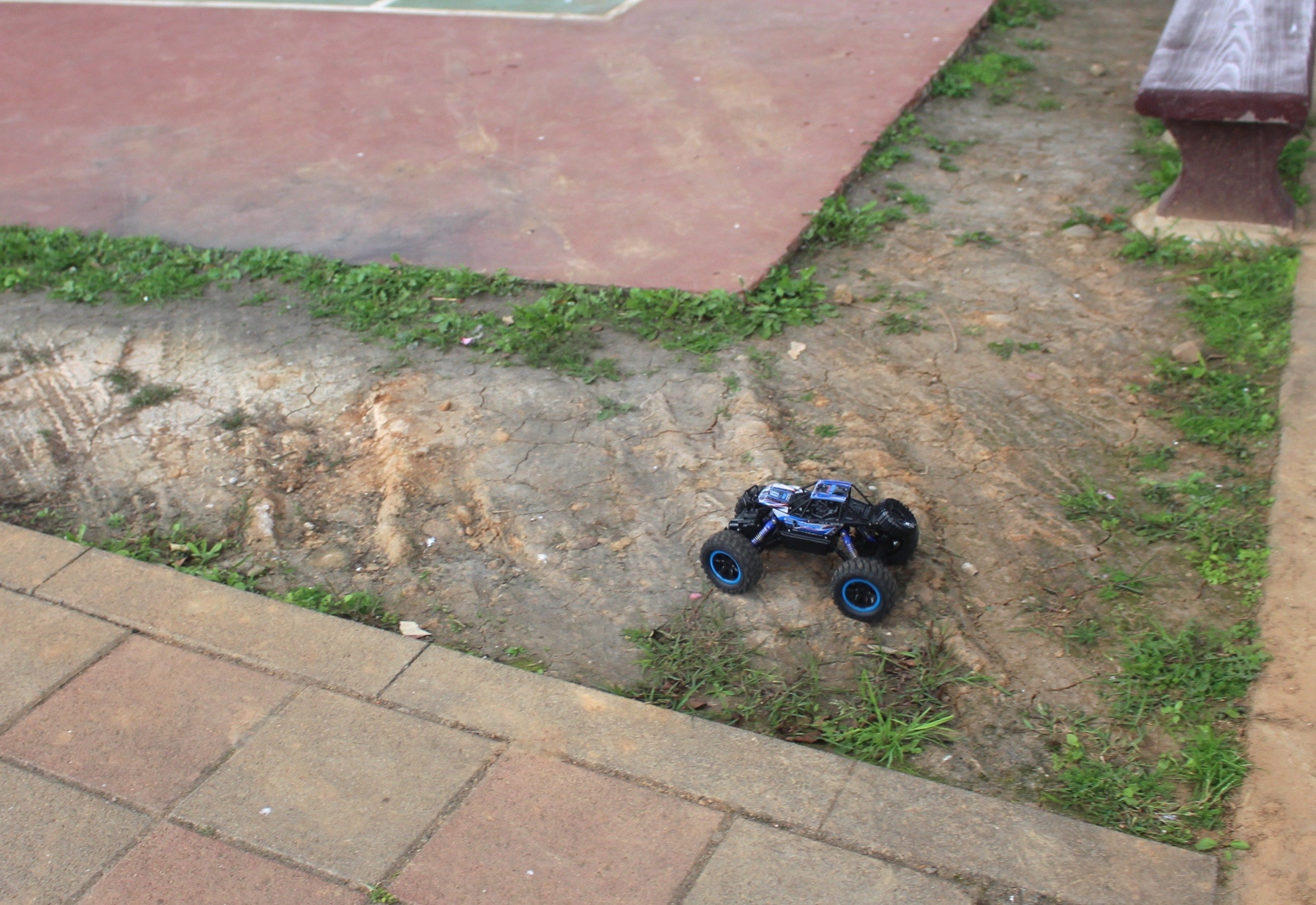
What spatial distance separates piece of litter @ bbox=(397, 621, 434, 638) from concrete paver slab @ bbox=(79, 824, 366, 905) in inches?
32.3

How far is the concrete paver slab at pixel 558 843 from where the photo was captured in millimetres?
2436

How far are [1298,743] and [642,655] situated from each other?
1.70 meters

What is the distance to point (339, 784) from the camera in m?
2.71

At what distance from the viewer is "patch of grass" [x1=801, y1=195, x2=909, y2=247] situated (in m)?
5.23

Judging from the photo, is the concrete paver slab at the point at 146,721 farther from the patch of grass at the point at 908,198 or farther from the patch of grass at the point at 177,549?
the patch of grass at the point at 908,198

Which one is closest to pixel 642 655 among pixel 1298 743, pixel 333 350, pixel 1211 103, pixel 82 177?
pixel 1298 743

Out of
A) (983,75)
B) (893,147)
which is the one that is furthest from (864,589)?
(983,75)

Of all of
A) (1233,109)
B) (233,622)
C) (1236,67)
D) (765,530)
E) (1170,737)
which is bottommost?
(1170,737)

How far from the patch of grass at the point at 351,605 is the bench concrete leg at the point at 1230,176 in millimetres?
4109

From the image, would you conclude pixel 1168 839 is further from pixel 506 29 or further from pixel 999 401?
pixel 506 29

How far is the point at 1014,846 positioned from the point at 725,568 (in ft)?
3.72

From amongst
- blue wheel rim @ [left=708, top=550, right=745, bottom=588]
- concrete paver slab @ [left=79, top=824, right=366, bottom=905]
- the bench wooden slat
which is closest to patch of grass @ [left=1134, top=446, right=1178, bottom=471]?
blue wheel rim @ [left=708, top=550, right=745, bottom=588]

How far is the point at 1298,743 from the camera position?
8.83ft

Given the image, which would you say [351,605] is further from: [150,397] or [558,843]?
[150,397]
